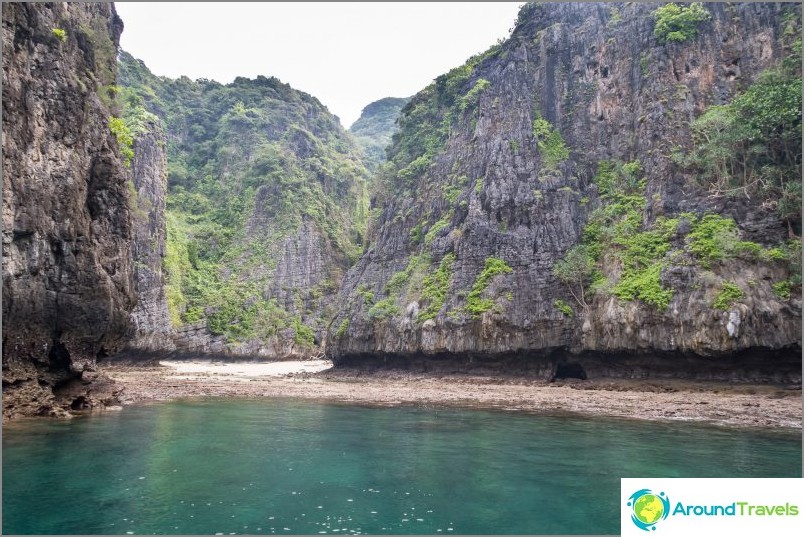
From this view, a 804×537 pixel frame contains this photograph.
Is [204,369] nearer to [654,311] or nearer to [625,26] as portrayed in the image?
[654,311]

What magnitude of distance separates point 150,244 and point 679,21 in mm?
59310

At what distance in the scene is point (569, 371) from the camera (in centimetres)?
4019

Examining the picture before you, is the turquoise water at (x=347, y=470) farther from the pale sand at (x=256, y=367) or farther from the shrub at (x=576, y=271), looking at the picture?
the pale sand at (x=256, y=367)

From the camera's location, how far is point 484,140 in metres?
51.1

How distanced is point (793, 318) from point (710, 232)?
7317 mm

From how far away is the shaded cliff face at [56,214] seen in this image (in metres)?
19.4

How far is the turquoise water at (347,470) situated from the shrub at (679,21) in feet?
113

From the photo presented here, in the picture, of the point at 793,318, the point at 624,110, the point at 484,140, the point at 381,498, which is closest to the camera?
the point at 381,498

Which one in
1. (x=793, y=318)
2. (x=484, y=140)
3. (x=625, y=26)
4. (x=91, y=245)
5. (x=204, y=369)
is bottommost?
(x=204, y=369)

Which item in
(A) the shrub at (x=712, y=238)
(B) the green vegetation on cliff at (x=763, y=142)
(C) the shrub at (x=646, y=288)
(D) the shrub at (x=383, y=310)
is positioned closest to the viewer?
(B) the green vegetation on cliff at (x=763, y=142)

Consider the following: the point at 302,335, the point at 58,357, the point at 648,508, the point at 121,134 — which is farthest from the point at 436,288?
the point at 648,508

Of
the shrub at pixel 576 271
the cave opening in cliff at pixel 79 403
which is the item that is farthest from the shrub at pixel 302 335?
the cave opening in cliff at pixel 79 403

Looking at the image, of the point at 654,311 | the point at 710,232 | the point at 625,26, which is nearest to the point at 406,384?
the point at 654,311

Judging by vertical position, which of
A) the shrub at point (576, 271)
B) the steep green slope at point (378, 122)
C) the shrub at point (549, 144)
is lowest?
the shrub at point (576, 271)
